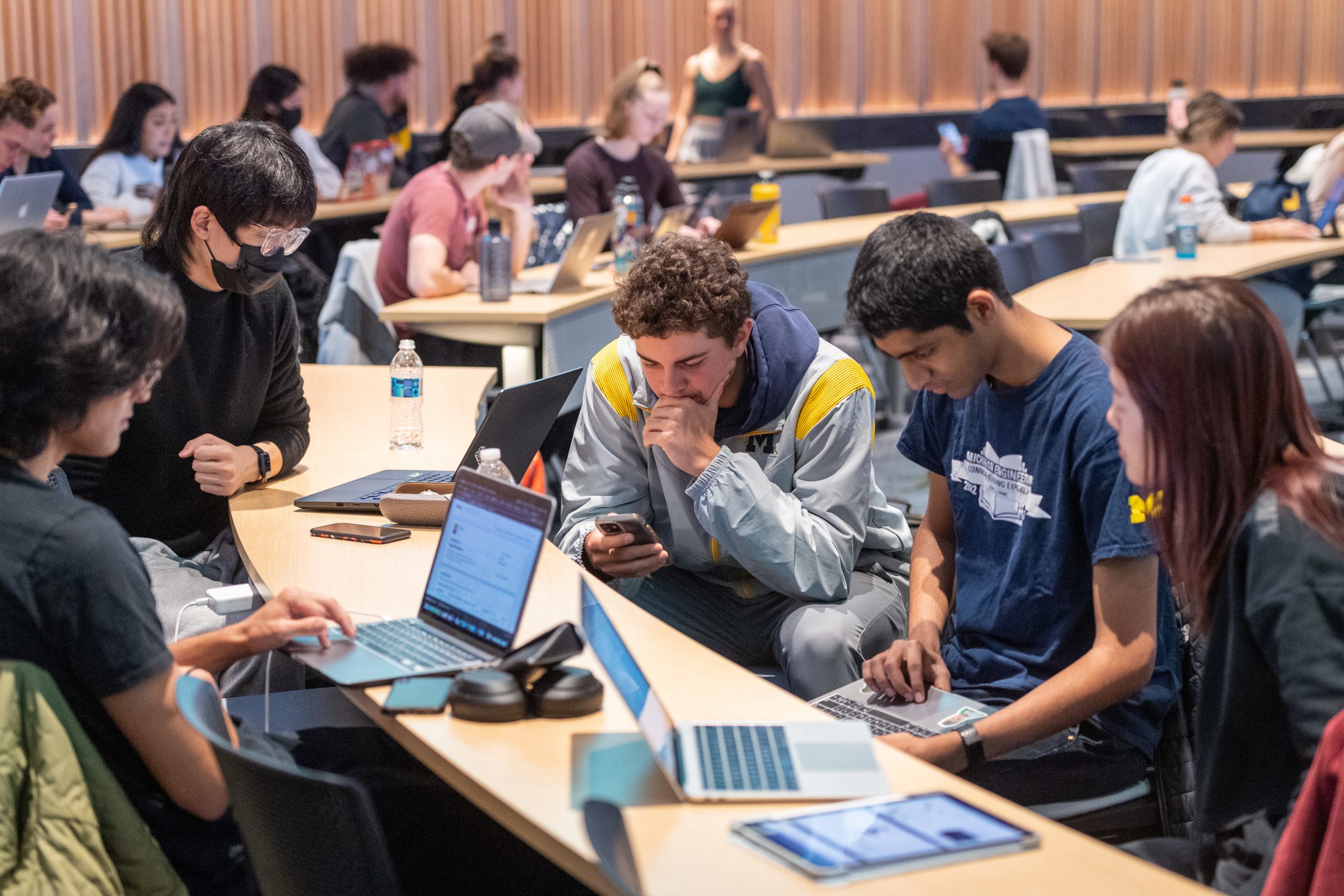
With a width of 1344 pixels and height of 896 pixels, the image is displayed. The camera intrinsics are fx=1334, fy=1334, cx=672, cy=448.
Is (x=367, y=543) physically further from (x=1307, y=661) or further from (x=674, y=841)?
(x=1307, y=661)

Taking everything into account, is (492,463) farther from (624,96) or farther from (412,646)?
(624,96)

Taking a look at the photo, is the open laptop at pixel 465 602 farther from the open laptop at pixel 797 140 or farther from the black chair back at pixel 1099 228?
the open laptop at pixel 797 140

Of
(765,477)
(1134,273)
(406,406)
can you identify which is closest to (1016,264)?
(1134,273)

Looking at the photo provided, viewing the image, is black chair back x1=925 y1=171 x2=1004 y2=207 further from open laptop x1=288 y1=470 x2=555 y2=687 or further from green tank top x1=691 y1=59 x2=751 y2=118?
open laptop x1=288 y1=470 x2=555 y2=687

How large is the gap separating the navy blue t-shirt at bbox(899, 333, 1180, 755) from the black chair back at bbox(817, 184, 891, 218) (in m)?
4.67

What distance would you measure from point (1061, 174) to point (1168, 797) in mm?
8535

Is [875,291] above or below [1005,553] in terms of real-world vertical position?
above

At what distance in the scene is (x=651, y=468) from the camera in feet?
8.05

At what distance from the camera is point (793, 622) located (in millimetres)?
2281

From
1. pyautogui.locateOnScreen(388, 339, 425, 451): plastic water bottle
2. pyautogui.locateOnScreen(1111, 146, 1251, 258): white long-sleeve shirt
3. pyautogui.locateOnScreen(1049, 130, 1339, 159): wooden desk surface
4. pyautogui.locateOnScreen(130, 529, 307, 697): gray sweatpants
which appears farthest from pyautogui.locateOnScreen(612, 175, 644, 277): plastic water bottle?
pyautogui.locateOnScreen(1049, 130, 1339, 159): wooden desk surface

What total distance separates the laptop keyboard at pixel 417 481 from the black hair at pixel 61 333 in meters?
0.86

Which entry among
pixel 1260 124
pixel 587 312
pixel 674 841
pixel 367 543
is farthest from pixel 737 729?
pixel 1260 124

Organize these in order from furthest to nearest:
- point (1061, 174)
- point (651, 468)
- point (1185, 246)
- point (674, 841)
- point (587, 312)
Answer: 1. point (1061, 174)
2. point (1185, 246)
3. point (587, 312)
4. point (651, 468)
5. point (674, 841)

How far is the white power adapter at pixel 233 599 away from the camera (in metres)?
2.05
